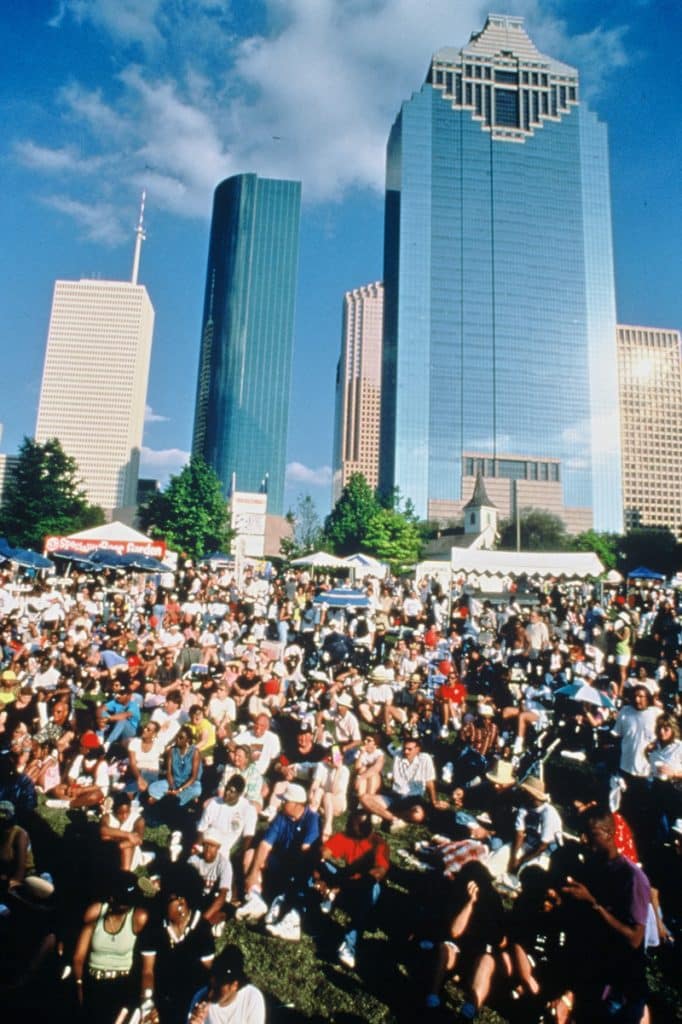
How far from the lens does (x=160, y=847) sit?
7.13m

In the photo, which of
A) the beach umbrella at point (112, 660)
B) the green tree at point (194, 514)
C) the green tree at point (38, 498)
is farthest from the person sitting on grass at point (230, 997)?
the green tree at point (38, 498)

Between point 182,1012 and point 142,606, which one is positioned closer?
point 182,1012

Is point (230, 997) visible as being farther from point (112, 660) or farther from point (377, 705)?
point (112, 660)

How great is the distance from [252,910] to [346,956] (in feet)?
3.89

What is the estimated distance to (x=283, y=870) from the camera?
629 cm

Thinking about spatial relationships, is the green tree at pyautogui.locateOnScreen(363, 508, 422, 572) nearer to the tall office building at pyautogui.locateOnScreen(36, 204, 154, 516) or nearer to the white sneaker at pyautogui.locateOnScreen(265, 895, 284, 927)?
the white sneaker at pyautogui.locateOnScreen(265, 895, 284, 927)

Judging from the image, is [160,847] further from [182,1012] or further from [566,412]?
[566,412]

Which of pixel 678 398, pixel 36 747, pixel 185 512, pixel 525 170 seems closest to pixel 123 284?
pixel 525 170

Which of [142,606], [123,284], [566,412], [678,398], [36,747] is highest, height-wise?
[123,284]

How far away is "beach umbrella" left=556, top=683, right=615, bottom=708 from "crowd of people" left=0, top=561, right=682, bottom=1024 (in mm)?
79

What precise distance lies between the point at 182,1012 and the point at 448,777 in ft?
18.4

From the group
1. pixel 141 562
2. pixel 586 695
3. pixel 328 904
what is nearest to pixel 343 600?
pixel 141 562

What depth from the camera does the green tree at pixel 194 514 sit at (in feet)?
186

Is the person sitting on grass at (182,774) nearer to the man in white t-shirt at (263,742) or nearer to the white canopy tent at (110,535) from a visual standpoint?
the man in white t-shirt at (263,742)
